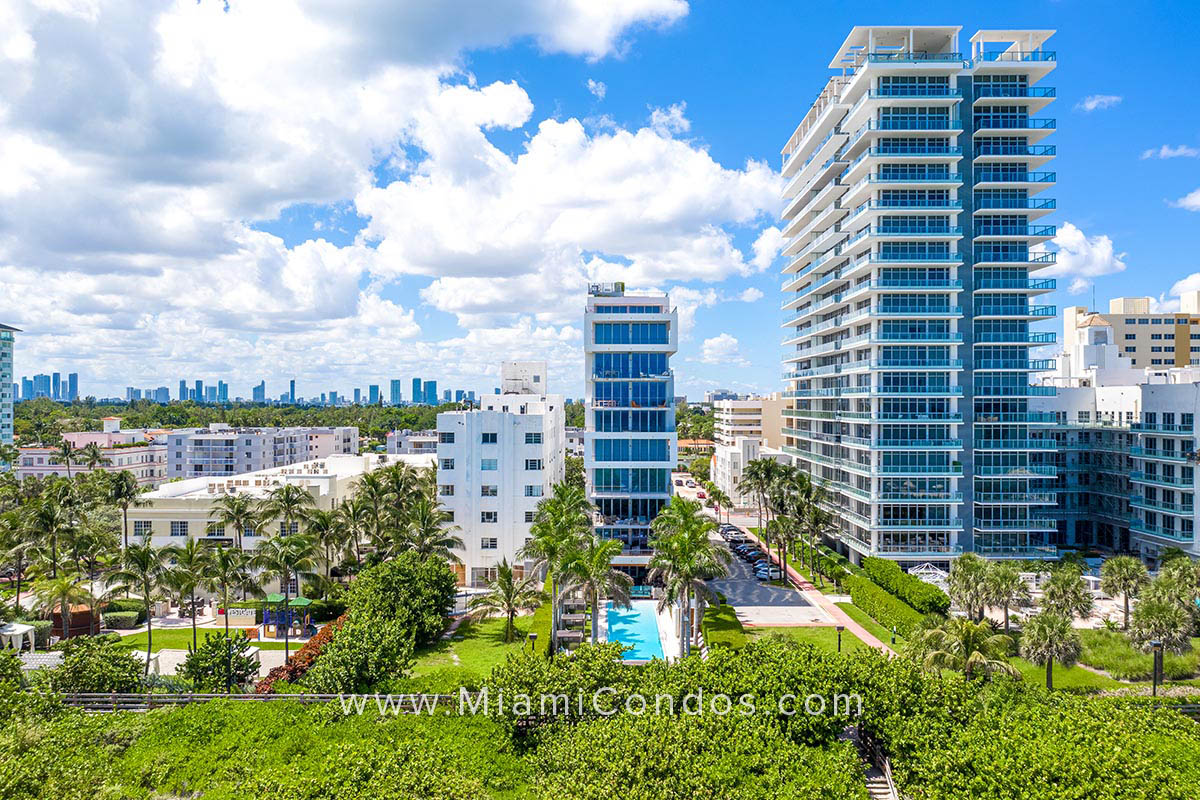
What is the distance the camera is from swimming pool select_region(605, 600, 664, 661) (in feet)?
155

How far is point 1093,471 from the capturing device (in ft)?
243

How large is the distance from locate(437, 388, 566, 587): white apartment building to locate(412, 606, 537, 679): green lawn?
12141mm

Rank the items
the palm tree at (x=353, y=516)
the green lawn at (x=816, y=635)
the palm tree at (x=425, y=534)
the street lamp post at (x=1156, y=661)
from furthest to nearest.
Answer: the palm tree at (x=353, y=516)
the palm tree at (x=425, y=534)
the green lawn at (x=816, y=635)
the street lamp post at (x=1156, y=661)

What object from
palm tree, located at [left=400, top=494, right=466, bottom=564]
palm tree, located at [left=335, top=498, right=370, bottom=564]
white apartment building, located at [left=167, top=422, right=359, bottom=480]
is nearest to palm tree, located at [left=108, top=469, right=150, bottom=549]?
palm tree, located at [left=335, top=498, right=370, bottom=564]

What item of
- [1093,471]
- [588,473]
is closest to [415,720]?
[588,473]

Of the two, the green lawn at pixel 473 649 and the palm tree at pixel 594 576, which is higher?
the palm tree at pixel 594 576

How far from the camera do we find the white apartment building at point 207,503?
61312mm

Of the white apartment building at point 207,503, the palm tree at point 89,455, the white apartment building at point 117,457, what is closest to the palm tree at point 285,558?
the white apartment building at point 207,503

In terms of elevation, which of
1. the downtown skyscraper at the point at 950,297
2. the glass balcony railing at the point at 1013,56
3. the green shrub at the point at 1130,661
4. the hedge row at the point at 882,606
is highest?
the glass balcony railing at the point at 1013,56

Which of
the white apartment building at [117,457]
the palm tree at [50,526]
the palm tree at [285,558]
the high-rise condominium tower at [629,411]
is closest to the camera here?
the palm tree at [285,558]

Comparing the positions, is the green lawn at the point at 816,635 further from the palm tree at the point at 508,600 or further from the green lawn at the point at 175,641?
the green lawn at the point at 175,641

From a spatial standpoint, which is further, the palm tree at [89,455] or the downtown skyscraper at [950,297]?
the palm tree at [89,455]

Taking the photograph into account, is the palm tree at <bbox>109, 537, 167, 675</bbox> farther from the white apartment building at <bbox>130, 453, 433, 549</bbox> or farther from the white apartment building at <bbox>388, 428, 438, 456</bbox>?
the white apartment building at <bbox>388, 428, 438, 456</bbox>

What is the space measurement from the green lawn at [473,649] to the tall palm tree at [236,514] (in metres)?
19.7
